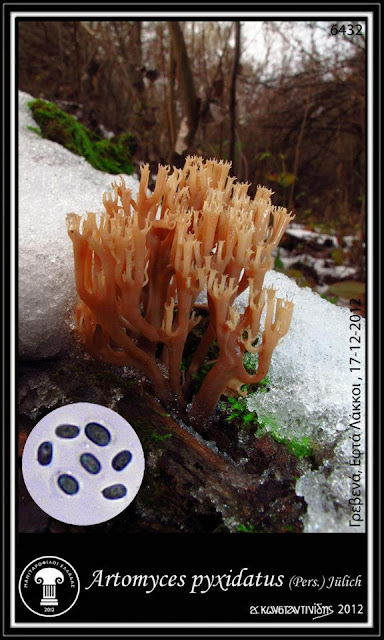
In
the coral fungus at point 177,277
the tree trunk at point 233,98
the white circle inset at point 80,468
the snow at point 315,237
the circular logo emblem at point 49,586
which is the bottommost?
the circular logo emblem at point 49,586

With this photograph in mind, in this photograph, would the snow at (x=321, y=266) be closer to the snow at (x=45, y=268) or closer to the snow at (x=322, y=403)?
the snow at (x=322, y=403)

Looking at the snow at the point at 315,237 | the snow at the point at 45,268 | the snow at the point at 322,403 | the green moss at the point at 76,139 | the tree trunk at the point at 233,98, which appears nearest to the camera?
the snow at the point at 322,403

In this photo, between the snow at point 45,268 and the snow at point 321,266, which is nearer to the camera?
the snow at point 45,268

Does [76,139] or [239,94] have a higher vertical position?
[239,94]

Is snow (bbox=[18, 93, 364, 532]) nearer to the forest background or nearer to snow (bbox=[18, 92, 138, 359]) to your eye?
snow (bbox=[18, 92, 138, 359])

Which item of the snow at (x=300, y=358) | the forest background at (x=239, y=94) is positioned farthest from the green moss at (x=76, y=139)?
the snow at (x=300, y=358)

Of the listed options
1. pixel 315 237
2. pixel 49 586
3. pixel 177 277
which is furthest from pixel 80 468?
pixel 315 237

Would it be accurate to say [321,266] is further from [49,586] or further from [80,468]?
[49,586]
